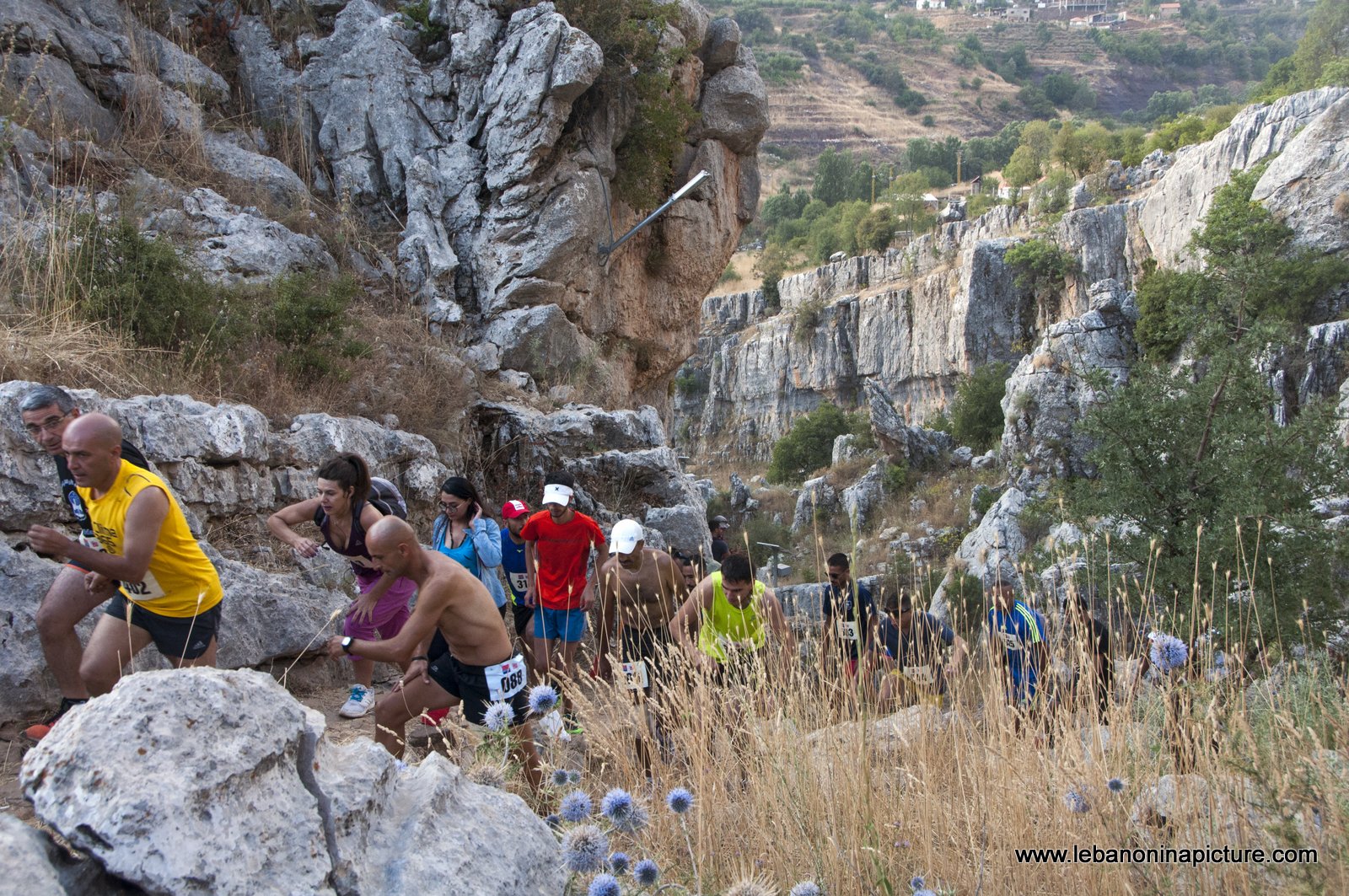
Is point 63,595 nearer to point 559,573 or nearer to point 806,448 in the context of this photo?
point 559,573

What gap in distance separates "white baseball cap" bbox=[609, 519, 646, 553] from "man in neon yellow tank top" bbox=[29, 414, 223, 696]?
196 centimetres

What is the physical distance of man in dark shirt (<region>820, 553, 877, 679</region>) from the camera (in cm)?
340

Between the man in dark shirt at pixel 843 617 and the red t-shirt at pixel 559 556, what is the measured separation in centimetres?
143

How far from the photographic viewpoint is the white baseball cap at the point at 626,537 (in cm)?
484

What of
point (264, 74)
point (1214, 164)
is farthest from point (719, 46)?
point (1214, 164)

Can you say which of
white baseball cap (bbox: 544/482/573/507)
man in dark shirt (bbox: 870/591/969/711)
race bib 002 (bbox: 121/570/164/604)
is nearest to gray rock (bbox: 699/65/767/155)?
white baseball cap (bbox: 544/482/573/507)

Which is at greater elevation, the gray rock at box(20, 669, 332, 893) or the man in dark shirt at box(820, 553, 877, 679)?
the gray rock at box(20, 669, 332, 893)

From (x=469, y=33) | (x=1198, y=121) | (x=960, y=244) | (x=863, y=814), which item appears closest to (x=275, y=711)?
(x=863, y=814)

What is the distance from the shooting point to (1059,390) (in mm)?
28438

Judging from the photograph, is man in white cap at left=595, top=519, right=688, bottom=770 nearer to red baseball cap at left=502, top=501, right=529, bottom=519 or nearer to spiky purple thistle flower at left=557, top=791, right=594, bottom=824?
red baseball cap at left=502, top=501, right=529, bottom=519

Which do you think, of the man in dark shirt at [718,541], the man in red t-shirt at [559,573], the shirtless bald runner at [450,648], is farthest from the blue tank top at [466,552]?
the man in dark shirt at [718,541]

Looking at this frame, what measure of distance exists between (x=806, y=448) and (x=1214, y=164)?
66.8ft

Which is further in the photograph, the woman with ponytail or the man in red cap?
the man in red cap

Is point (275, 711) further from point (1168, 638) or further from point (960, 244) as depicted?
point (960, 244)
